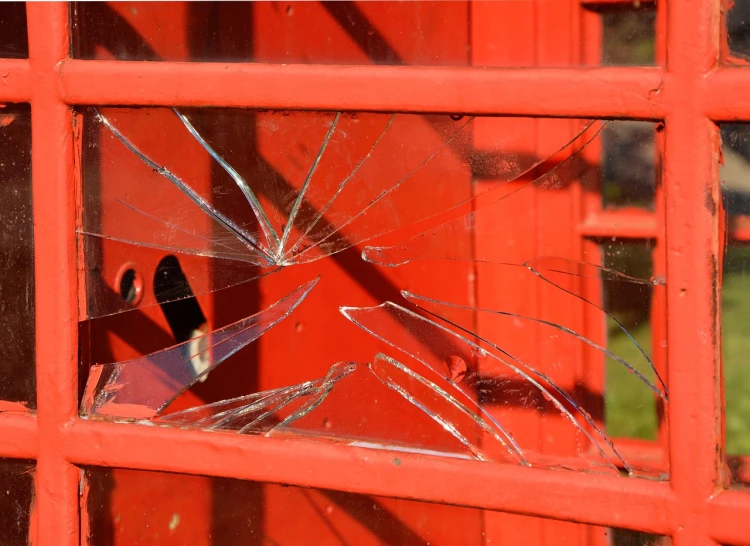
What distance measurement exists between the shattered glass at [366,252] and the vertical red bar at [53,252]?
3cm

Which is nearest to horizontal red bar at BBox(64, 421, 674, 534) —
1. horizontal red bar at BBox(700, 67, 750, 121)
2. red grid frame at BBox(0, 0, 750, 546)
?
red grid frame at BBox(0, 0, 750, 546)

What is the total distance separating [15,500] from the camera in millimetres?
930

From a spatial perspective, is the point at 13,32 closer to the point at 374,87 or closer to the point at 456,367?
the point at 374,87

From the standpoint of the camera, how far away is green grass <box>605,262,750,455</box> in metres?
0.74

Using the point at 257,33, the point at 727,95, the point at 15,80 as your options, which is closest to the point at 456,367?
the point at 727,95

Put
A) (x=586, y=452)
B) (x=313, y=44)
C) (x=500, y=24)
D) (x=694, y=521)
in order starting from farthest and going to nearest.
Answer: (x=500, y=24)
(x=313, y=44)
(x=586, y=452)
(x=694, y=521)

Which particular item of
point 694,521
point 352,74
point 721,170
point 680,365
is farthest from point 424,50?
point 694,521

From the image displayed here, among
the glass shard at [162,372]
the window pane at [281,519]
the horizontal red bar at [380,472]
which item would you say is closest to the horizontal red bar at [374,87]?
the glass shard at [162,372]

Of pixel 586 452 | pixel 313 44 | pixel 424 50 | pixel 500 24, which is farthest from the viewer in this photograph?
pixel 500 24

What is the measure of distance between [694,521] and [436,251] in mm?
389

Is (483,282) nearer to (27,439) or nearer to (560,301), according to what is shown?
(560,301)

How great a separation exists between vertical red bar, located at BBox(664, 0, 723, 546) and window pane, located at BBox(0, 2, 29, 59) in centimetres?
74

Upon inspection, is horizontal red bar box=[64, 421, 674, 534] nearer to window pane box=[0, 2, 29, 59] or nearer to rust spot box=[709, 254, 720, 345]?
rust spot box=[709, 254, 720, 345]

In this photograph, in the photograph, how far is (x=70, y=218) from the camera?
85 centimetres
